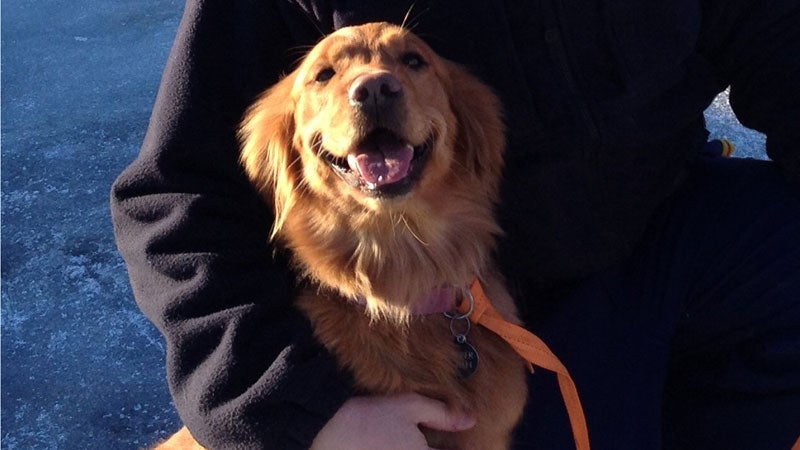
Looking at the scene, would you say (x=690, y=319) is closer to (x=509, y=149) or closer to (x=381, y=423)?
(x=509, y=149)

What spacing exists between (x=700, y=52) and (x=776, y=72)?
0.62ft

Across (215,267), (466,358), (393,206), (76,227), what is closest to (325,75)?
(393,206)

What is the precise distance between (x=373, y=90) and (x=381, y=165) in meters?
0.17

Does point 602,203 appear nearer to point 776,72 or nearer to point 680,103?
point 680,103

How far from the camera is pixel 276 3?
1869 millimetres

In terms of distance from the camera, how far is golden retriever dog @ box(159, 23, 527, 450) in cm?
174

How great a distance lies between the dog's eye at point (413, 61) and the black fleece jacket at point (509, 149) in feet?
0.48

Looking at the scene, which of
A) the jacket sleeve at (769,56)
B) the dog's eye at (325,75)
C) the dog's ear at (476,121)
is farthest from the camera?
the jacket sleeve at (769,56)

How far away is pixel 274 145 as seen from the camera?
189 centimetres

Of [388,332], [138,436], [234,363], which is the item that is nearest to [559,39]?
[388,332]

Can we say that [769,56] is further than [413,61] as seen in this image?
Yes

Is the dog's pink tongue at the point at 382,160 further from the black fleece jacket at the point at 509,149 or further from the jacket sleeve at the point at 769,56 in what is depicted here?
the jacket sleeve at the point at 769,56

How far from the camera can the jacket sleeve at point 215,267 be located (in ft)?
5.40

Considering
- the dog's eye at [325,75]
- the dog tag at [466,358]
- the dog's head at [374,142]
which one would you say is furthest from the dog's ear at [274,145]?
the dog tag at [466,358]
